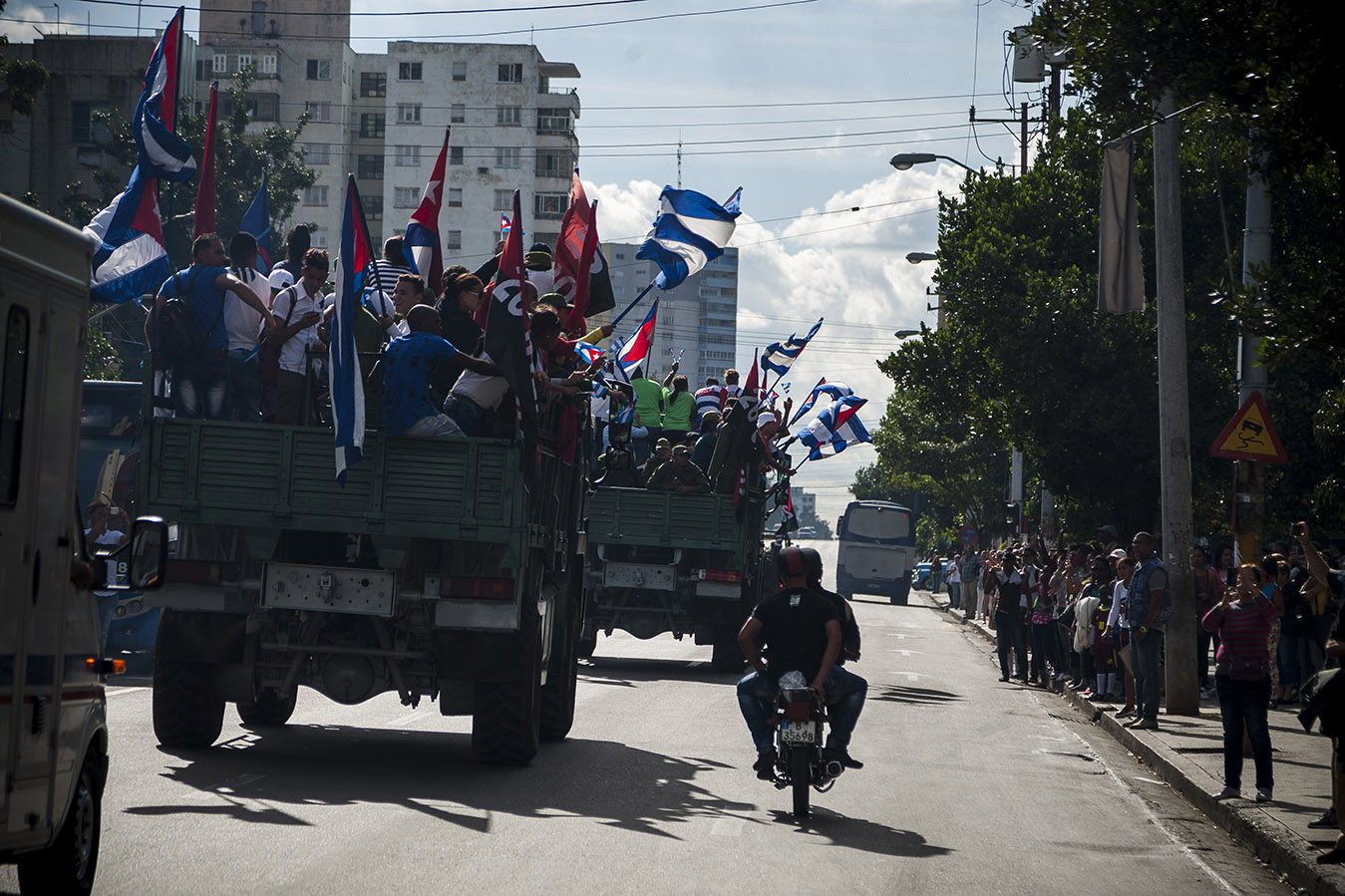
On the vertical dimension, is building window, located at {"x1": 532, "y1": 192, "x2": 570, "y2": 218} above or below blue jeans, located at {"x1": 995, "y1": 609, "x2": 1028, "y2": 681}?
above

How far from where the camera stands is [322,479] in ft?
34.4

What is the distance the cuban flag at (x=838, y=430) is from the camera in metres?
28.0

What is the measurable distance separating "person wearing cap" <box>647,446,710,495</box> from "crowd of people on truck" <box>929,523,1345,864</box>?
4257 millimetres

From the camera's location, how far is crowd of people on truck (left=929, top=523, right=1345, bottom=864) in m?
11.1

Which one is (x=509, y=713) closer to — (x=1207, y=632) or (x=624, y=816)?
(x=624, y=816)

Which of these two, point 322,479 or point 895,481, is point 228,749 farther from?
point 895,481

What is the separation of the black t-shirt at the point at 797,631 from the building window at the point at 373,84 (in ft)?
283

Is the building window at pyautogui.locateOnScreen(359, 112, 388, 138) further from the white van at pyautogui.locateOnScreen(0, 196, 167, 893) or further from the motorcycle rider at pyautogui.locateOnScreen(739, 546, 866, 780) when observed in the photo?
the white van at pyautogui.locateOnScreen(0, 196, 167, 893)

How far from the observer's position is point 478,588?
10469 millimetres

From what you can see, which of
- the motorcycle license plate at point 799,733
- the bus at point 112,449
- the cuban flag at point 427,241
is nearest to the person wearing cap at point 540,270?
the cuban flag at point 427,241

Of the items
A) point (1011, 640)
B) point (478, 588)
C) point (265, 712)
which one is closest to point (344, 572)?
point (478, 588)

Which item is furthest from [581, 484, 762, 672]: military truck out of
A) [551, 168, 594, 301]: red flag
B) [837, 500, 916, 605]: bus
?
[837, 500, 916, 605]: bus

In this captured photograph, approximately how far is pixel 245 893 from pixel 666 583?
1363cm

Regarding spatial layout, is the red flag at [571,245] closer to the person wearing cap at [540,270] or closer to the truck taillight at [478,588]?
the person wearing cap at [540,270]
